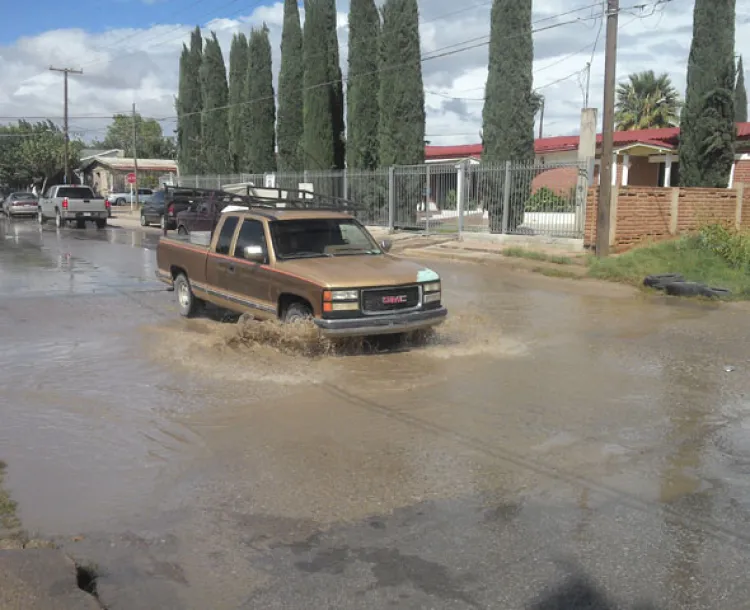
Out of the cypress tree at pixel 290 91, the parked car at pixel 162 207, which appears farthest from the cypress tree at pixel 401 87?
the cypress tree at pixel 290 91

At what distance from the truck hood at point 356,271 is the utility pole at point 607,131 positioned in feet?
32.3

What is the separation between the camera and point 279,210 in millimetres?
9648

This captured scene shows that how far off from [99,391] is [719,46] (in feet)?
72.8

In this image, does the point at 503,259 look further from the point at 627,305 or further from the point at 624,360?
the point at 624,360

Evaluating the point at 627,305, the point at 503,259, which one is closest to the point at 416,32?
the point at 503,259

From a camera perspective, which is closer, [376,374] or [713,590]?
[713,590]

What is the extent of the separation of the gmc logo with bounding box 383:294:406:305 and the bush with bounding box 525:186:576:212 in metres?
13.9

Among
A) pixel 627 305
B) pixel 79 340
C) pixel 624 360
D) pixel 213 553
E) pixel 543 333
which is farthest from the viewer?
pixel 627 305

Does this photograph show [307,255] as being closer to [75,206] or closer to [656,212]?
[656,212]

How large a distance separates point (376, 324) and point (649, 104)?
49.6 m

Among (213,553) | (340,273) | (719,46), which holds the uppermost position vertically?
(719,46)

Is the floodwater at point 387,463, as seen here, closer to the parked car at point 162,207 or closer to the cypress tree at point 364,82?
the parked car at point 162,207

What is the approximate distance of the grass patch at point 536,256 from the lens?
18.0 m

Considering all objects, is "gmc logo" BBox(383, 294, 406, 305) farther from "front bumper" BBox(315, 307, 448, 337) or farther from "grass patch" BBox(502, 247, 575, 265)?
"grass patch" BBox(502, 247, 575, 265)
